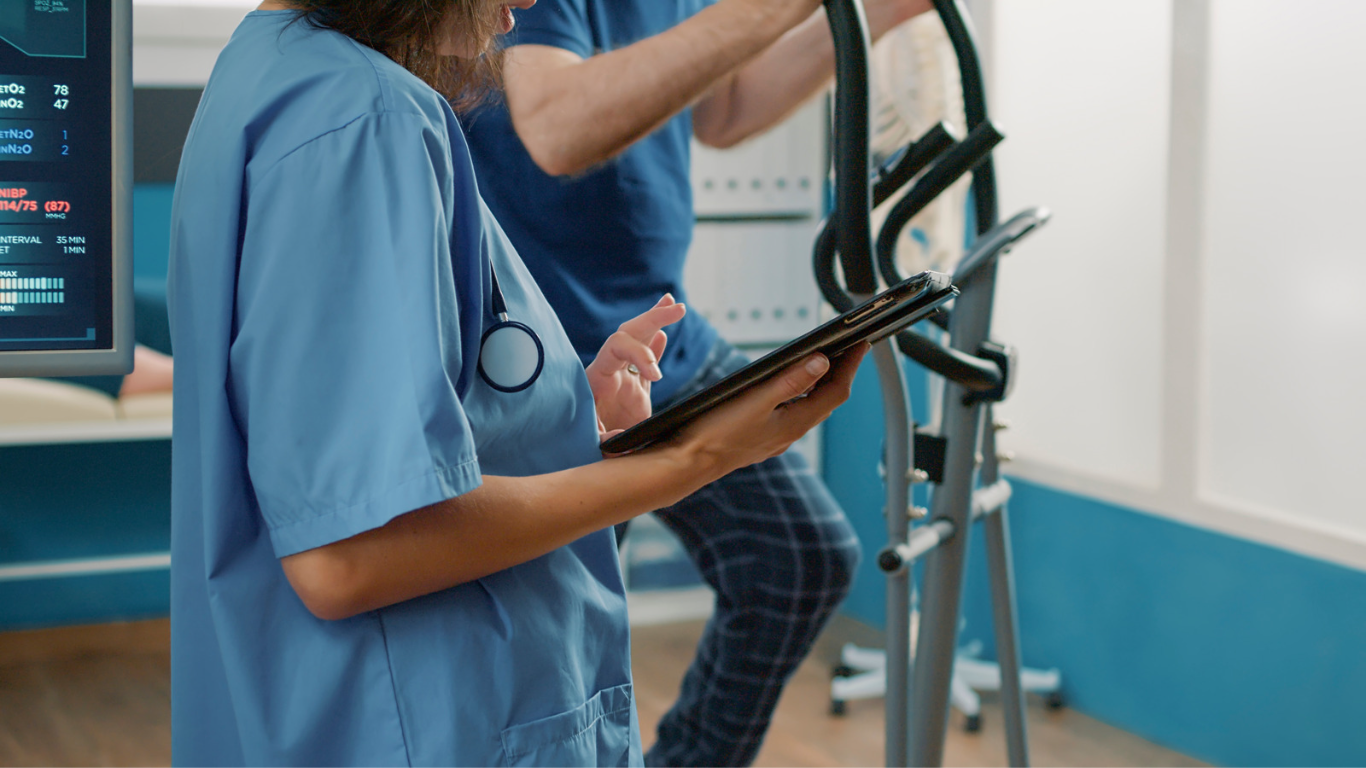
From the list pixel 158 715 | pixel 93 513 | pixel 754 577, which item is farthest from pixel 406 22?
pixel 93 513

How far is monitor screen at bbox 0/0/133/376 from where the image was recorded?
0.90m

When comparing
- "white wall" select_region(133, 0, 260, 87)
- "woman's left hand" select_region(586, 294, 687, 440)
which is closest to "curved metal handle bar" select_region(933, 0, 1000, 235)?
"woman's left hand" select_region(586, 294, 687, 440)

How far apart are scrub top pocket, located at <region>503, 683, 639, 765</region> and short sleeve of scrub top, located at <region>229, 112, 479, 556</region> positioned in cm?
18

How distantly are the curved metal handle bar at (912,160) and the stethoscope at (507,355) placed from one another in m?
0.69

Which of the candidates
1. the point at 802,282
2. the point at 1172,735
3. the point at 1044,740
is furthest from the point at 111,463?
the point at 1172,735

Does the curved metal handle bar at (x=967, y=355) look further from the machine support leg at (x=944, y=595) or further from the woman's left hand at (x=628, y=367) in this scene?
the woman's left hand at (x=628, y=367)

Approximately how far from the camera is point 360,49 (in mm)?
693

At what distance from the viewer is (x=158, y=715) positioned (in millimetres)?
2660

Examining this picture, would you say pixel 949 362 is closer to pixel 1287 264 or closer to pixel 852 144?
pixel 852 144

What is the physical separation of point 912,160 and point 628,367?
0.49m

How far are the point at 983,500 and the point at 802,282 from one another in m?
1.93

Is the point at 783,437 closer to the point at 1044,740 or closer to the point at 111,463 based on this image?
the point at 1044,740

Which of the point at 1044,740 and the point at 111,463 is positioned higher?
the point at 111,463

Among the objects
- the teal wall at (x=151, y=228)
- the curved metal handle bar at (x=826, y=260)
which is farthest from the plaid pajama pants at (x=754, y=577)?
the teal wall at (x=151, y=228)
